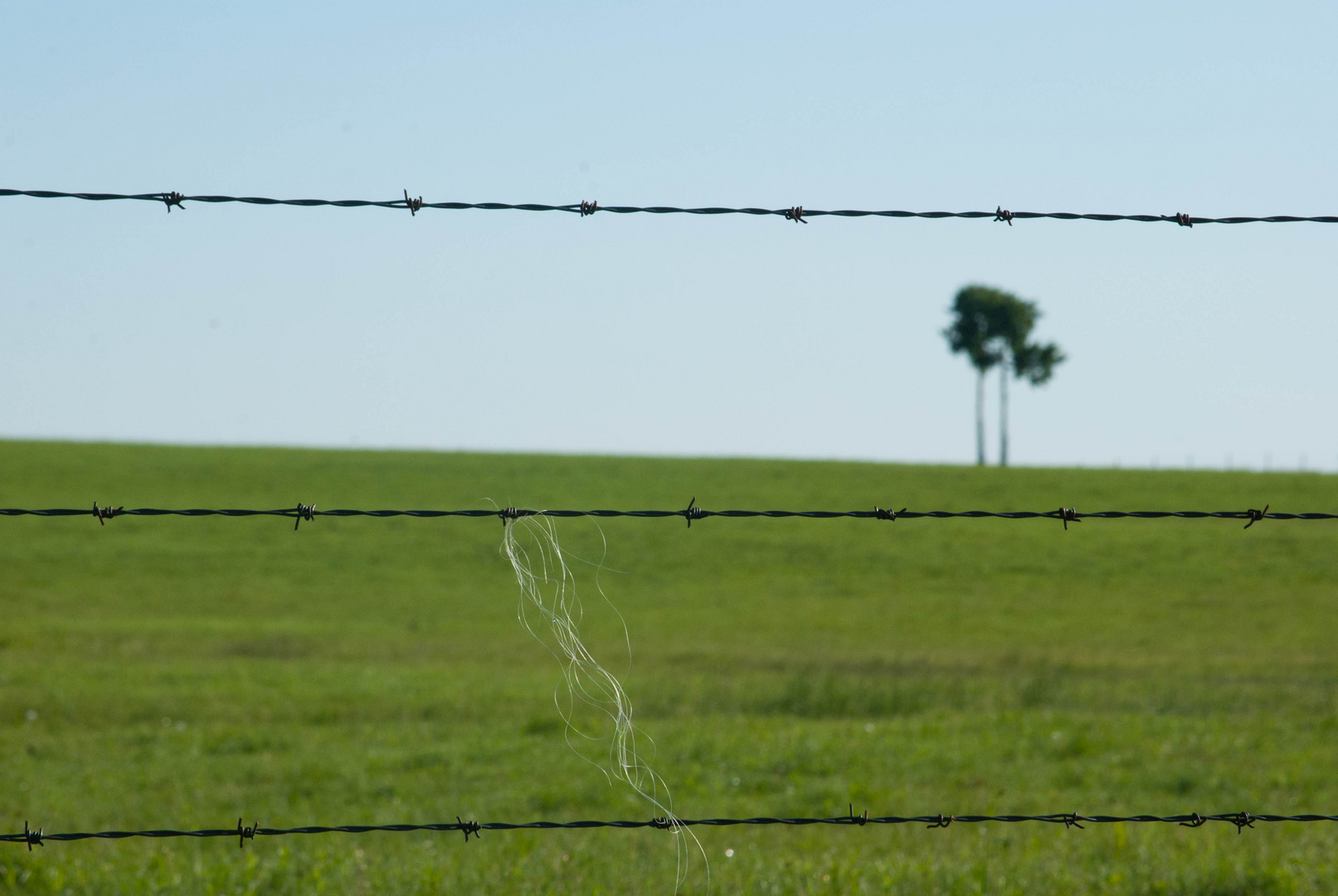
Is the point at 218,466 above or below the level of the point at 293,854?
above

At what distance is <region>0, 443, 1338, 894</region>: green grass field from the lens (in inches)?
213

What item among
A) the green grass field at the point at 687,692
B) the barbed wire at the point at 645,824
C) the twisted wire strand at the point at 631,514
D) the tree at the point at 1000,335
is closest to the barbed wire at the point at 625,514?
the twisted wire strand at the point at 631,514

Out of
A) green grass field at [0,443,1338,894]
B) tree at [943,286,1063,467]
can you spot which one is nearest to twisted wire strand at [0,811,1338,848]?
green grass field at [0,443,1338,894]

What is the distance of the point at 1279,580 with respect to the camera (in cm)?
2656

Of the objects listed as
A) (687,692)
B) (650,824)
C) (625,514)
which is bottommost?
(687,692)

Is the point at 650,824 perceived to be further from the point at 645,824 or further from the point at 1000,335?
the point at 1000,335

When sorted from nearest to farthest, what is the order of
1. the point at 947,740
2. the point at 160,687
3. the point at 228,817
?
the point at 228,817, the point at 947,740, the point at 160,687

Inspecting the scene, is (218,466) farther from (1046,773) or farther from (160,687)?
(1046,773)

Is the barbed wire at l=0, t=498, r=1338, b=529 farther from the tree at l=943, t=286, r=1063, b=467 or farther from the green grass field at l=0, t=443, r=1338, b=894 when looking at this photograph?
the tree at l=943, t=286, r=1063, b=467

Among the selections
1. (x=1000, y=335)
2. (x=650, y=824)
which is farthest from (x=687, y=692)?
(x=1000, y=335)

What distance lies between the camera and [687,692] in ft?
41.1

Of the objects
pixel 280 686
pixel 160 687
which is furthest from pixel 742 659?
pixel 160 687

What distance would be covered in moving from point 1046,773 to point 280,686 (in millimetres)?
8579

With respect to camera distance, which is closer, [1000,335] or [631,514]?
[631,514]
